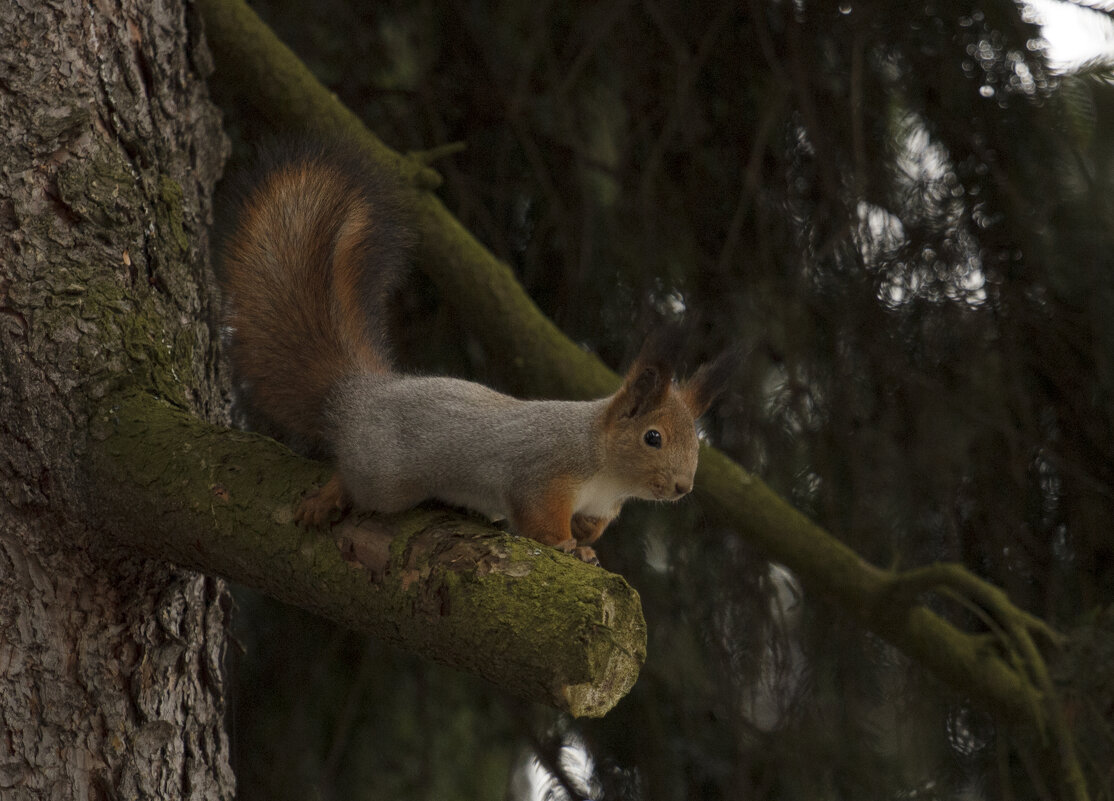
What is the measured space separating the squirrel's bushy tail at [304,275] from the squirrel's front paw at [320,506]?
22cm

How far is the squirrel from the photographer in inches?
41.4

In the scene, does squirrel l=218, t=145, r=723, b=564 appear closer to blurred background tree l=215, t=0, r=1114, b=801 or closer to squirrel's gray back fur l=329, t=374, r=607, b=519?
squirrel's gray back fur l=329, t=374, r=607, b=519

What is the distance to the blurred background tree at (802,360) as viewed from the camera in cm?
147

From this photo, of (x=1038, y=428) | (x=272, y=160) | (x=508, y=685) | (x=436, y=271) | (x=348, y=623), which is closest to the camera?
(x=508, y=685)

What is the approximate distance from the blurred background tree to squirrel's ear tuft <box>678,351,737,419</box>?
0.30 meters

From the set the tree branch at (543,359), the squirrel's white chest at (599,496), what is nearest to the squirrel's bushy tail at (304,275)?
the tree branch at (543,359)

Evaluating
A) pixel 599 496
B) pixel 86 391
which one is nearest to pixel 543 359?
pixel 599 496

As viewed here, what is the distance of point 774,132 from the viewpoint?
1565 millimetres

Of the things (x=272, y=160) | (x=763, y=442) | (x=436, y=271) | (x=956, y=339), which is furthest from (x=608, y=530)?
(x=272, y=160)

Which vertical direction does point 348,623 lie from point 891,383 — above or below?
below

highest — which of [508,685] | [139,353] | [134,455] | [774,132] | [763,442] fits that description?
[774,132]

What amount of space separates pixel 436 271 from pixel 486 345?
0.38 feet

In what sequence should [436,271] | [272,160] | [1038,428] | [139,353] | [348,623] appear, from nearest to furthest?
[348,623]
[139,353]
[272,160]
[436,271]
[1038,428]

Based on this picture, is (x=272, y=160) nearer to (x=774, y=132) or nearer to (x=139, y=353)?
(x=139, y=353)
